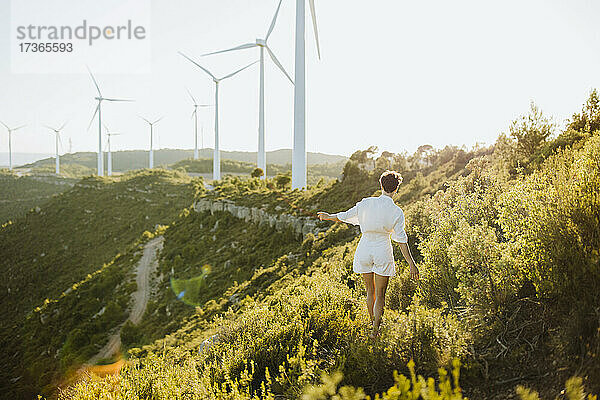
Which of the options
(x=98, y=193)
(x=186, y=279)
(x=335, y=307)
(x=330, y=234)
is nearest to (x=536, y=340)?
(x=335, y=307)

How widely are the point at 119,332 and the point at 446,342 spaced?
70.0 feet

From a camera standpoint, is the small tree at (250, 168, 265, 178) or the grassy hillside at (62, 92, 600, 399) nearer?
the grassy hillside at (62, 92, 600, 399)

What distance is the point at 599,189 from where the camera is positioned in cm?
426


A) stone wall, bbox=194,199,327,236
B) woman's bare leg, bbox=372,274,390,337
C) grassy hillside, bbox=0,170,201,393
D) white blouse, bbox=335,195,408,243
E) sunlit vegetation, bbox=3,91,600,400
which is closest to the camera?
sunlit vegetation, bbox=3,91,600,400

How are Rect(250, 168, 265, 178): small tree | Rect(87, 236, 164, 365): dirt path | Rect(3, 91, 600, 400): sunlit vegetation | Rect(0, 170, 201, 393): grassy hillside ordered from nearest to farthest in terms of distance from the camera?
1. Rect(3, 91, 600, 400): sunlit vegetation
2. Rect(87, 236, 164, 365): dirt path
3. Rect(0, 170, 201, 393): grassy hillside
4. Rect(250, 168, 265, 178): small tree

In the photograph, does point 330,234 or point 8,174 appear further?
point 8,174

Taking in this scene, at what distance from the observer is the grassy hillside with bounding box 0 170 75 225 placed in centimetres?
8650

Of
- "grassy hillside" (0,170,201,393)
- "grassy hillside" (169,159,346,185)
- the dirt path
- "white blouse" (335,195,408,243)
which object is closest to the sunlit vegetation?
"white blouse" (335,195,408,243)

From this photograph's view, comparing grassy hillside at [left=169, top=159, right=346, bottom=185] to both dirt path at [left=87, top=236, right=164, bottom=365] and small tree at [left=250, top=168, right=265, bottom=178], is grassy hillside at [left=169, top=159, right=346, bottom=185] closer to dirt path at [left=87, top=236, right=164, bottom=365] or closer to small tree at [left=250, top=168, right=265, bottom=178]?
small tree at [left=250, top=168, right=265, bottom=178]

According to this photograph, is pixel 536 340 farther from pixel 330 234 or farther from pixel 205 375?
pixel 330 234

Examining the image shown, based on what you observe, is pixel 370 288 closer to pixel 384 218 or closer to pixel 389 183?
pixel 384 218

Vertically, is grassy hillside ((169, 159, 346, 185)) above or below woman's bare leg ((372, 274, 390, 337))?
above

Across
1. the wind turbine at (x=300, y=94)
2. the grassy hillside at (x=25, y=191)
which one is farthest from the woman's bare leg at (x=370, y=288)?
the grassy hillside at (x=25, y=191)

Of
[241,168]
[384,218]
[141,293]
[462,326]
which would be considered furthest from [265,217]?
[241,168]
